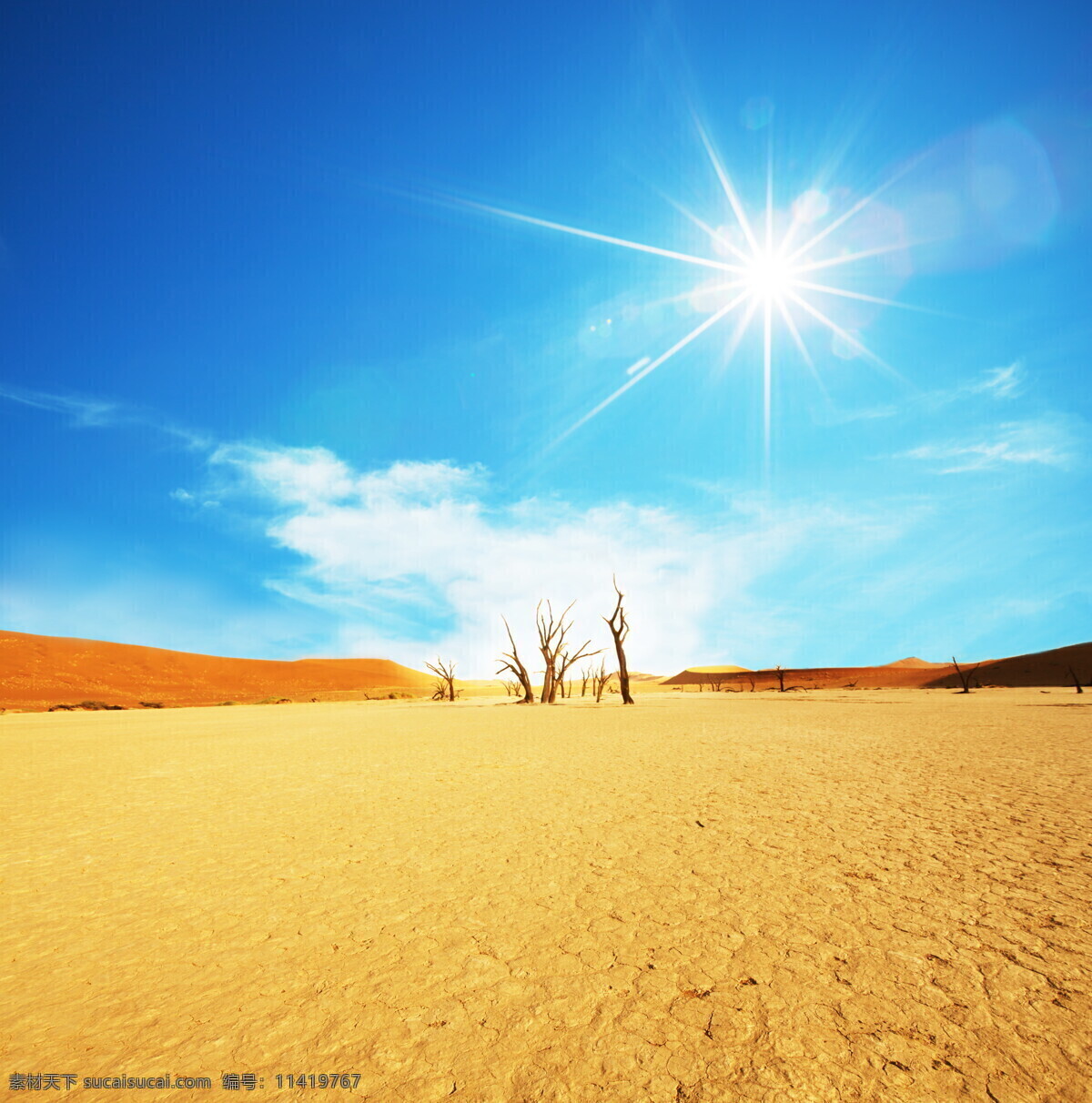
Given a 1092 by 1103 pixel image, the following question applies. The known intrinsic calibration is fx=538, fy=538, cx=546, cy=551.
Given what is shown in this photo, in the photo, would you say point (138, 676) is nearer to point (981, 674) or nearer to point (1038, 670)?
point (981, 674)

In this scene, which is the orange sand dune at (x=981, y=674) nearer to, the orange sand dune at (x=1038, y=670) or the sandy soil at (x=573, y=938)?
the orange sand dune at (x=1038, y=670)

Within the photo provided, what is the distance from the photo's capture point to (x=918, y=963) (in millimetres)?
3215

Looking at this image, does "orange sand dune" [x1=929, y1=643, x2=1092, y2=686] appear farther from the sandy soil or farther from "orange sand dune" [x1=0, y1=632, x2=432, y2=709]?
"orange sand dune" [x1=0, y1=632, x2=432, y2=709]

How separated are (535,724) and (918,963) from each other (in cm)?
1660

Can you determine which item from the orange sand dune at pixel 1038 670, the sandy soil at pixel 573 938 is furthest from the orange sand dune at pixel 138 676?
the orange sand dune at pixel 1038 670

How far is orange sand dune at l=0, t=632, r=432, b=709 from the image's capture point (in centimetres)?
4516

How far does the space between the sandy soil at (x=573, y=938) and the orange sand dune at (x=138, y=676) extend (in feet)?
154

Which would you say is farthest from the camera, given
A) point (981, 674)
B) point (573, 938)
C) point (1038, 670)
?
point (981, 674)

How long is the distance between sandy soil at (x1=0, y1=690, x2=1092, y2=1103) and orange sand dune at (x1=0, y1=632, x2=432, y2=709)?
4699 centimetres

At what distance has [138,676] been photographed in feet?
183

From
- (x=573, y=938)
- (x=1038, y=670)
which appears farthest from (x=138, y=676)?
(x=1038, y=670)

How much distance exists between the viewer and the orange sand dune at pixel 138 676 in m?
45.2

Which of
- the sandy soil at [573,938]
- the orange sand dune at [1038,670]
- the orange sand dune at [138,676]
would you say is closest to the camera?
the sandy soil at [573,938]

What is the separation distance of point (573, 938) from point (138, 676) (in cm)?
6799
